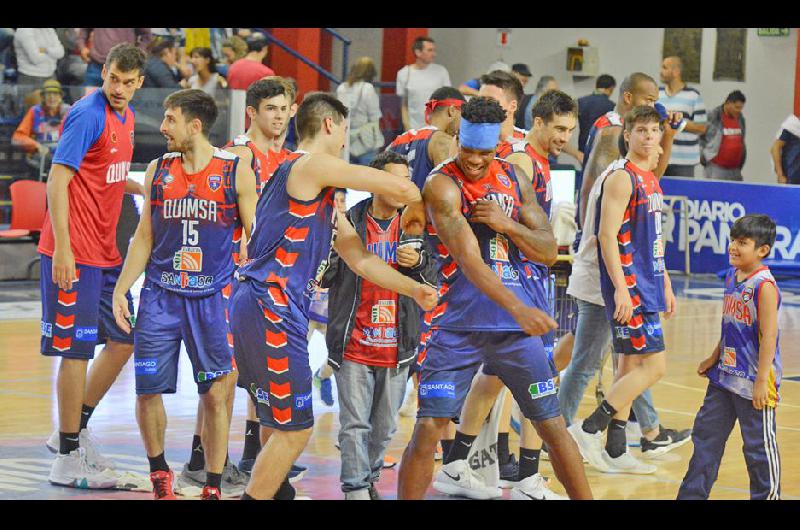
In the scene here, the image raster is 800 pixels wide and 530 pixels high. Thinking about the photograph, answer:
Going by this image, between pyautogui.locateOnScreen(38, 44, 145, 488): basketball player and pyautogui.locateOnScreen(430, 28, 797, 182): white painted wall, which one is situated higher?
pyautogui.locateOnScreen(430, 28, 797, 182): white painted wall

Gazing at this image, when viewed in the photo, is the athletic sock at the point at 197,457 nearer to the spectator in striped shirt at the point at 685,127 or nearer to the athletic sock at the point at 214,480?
the athletic sock at the point at 214,480

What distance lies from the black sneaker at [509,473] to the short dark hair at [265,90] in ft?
8.11

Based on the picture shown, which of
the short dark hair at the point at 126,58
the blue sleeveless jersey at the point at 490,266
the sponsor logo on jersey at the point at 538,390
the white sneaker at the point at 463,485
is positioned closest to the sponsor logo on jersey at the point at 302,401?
the blue sleeveless jersey at the point at 490,266

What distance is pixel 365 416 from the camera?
23.8ft

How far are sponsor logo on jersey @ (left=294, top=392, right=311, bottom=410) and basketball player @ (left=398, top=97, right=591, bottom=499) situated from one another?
0.51 m

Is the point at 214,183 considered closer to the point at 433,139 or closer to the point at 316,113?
the point at 316,113

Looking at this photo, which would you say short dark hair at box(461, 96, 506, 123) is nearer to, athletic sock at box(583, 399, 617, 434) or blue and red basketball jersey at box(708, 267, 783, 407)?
blue and red basketball jersey at box(708, 267, 783, 407)

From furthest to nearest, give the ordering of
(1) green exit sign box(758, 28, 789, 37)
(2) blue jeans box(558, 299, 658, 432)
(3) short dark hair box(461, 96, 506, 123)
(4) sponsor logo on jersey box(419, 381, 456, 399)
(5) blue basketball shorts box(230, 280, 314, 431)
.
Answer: (1) green exit sign box(758, 28, 789, 37) → (2) blue jeans box(558, 299, 658, 432) → (4) sponsor logo on jersey box(419, 381, 456, 399) → (5) blue basketball shorts box(230, 280, 314, 431) → (3) short dark hair box(461, 96, 506, 123)

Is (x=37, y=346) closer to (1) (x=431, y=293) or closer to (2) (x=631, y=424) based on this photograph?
(2) (x=631, y=424)

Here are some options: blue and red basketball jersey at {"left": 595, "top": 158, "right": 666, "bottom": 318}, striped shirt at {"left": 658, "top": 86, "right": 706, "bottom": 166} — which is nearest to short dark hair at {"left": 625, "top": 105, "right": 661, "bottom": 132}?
blue and red basketball jersey at {"left": 595, "top": 158, "right": 666, "bottom": 318}

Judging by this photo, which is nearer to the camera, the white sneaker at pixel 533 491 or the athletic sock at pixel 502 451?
the white sneaker at pixel 533 491

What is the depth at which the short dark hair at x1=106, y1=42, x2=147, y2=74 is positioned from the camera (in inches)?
302

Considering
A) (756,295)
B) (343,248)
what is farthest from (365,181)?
(756,295)

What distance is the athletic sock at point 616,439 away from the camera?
28.0ft
